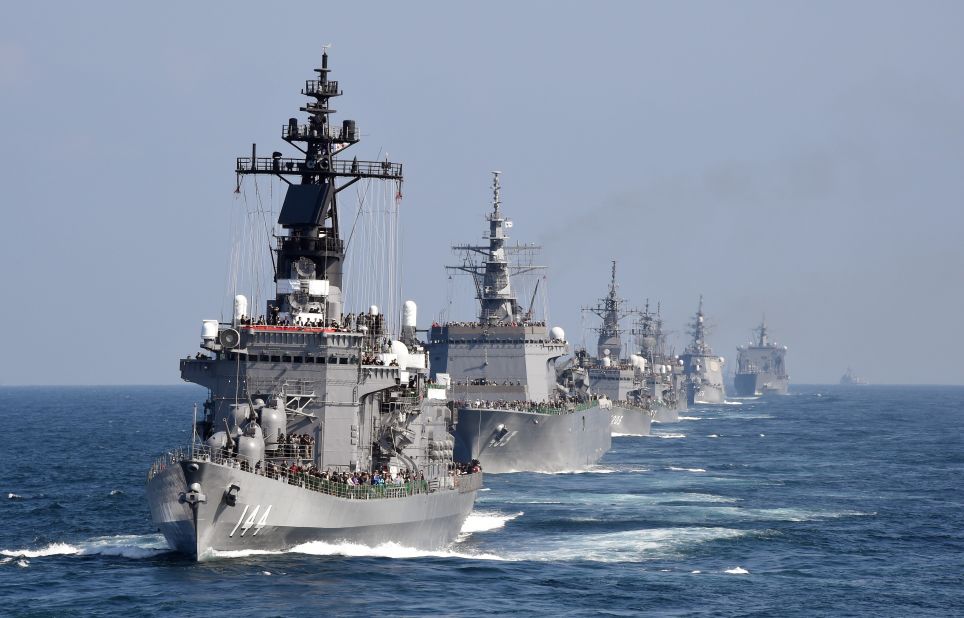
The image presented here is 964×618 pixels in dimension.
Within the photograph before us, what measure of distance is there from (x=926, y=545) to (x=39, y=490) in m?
36.9

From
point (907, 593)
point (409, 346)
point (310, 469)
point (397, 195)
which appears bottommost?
point (907, 593)

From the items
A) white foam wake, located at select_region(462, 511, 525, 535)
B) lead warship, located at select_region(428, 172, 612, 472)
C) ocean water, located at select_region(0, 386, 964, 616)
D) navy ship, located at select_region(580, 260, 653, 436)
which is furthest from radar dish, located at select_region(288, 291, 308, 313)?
navy ship, located at select_region(580, 260, 653, 436)

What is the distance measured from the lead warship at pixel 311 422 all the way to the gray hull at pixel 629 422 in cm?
6963

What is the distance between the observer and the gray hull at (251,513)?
34.7 m

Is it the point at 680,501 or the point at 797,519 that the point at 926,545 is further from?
the point at 680,501

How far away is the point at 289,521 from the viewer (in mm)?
36281

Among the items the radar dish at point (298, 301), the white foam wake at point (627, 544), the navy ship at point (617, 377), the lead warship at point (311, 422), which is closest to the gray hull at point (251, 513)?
the lead warship at point (311, 422)

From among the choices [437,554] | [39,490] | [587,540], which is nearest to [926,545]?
[587,540]

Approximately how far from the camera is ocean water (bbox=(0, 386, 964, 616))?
33.9 metres

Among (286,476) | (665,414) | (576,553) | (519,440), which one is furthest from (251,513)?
(665,414)

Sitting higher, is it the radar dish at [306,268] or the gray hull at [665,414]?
the radar dish at [306,268]

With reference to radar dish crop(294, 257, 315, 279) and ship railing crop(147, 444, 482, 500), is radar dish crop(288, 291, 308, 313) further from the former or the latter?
ship railing crop(147, 444, 482, 500)

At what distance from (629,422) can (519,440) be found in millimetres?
47346

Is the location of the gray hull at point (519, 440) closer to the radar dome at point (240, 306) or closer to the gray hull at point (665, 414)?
the radar dome at point (240, 306)
